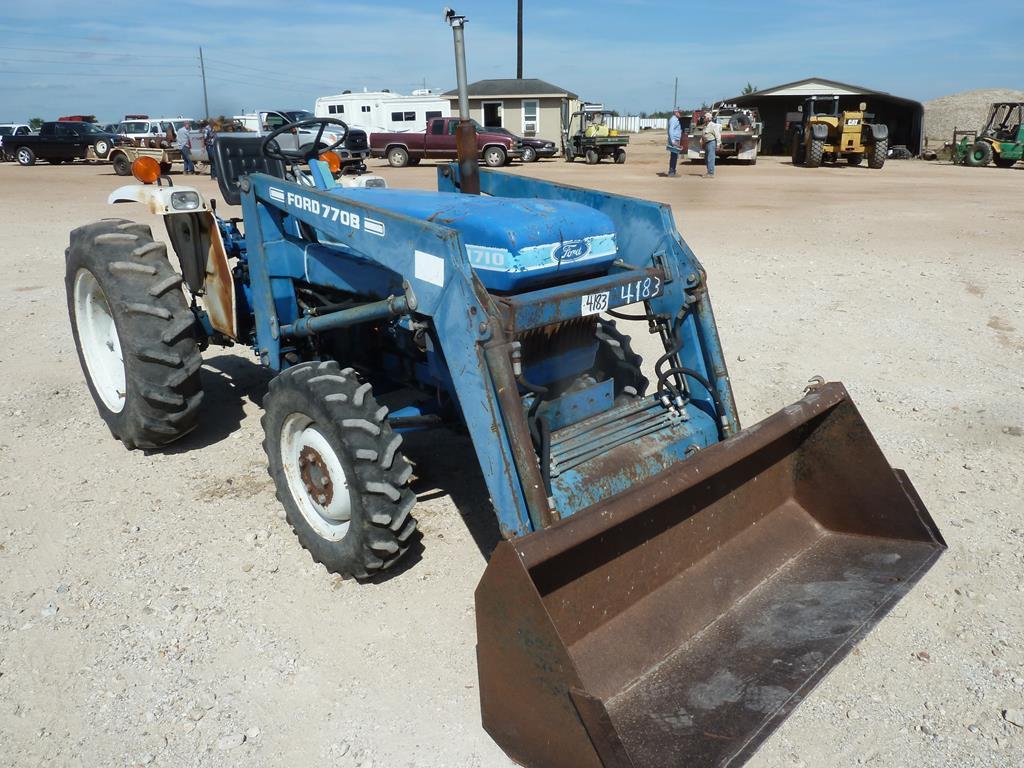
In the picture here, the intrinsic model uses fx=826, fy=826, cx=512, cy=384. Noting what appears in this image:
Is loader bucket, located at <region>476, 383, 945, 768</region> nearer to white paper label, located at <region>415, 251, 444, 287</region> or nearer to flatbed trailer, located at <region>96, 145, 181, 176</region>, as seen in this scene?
white paper label, located at <region>415, 251, 444, 287</region>

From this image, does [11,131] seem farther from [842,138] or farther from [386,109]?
[842,138]

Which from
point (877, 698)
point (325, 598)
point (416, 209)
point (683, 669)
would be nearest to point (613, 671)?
point (683, 669)

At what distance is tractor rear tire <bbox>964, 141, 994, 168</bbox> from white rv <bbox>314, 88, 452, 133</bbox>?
18029 mm

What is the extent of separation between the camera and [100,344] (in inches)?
204

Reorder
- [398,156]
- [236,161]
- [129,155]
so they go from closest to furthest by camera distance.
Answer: [236,161], [129,155], [398,156]

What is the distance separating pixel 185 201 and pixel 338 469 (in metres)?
2.17

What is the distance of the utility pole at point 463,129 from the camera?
13.0 ft

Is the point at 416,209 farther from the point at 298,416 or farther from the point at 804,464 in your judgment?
the point at 804,464

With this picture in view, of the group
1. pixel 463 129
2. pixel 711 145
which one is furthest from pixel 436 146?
pixel 463 129

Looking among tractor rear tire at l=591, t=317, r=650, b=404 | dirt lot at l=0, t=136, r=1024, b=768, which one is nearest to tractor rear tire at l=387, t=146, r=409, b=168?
dirt lot at l=0, t=136, r=1024, b=768

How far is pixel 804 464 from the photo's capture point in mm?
3834

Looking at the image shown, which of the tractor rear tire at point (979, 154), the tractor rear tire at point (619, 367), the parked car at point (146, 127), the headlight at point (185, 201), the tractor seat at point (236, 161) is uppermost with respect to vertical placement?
the parked car at point (146, 127)

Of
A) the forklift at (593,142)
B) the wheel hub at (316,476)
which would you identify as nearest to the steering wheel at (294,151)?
the wheel hub at (316,476)

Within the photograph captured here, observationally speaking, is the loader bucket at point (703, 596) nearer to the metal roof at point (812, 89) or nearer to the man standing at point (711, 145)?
the man standing at point (711, 145)
